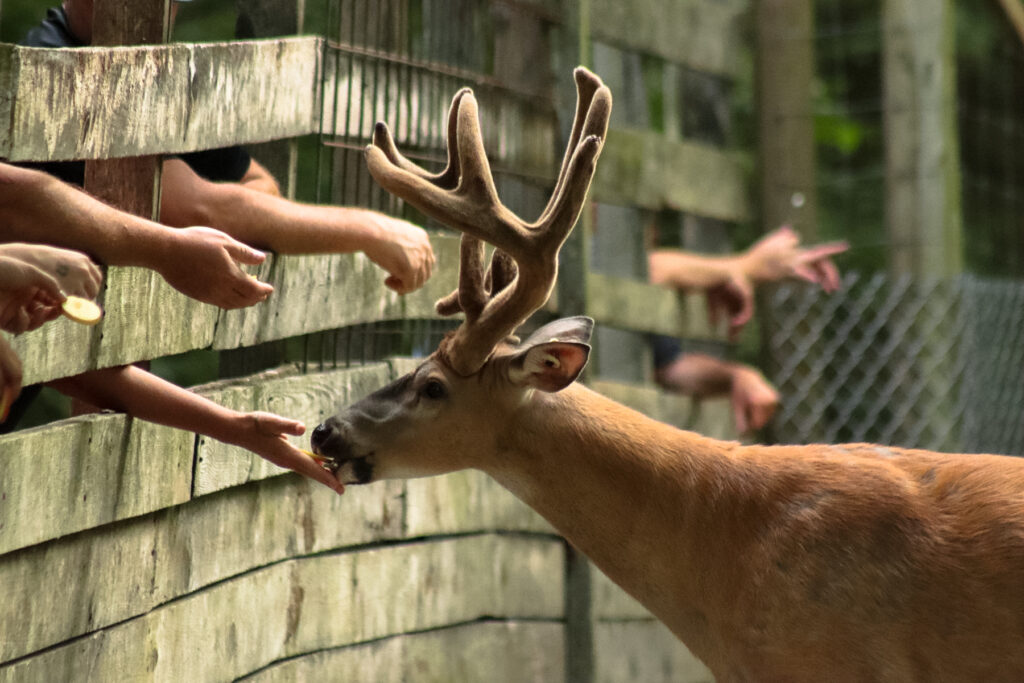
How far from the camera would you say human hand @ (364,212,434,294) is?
3.47 meters

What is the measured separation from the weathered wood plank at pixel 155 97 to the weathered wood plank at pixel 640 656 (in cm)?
237

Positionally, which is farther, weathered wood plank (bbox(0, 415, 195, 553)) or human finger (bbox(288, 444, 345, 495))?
human finger (bbox(288, 444, 345, 495))

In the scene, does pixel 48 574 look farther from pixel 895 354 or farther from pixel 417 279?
pixel 895 354

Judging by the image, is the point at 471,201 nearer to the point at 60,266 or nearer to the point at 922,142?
the point at 60,266

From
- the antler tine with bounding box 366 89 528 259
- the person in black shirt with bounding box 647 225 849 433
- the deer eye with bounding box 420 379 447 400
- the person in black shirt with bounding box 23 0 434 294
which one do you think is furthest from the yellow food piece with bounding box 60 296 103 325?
the person in black shirt with bounding box 647 225 849 433

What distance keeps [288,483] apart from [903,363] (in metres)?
3.31

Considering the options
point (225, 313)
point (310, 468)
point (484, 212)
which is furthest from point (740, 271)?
point (310, 468)

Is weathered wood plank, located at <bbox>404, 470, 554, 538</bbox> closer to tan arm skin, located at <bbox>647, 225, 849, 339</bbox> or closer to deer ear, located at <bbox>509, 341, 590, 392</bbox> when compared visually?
deer ear, located at <bbox>509, 341, 590, 392</bbox>

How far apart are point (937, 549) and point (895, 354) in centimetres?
302

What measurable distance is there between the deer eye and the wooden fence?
0.43 meters

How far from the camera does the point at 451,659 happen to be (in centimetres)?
419

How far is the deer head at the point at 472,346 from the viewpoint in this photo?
3.17 metres

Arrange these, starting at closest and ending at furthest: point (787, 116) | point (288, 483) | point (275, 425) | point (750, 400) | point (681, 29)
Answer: point (275, 425)
point (288, 483)
point (750, 400)
point (681, 29)
point (787, 116)

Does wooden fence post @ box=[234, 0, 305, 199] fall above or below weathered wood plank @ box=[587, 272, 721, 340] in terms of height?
above
